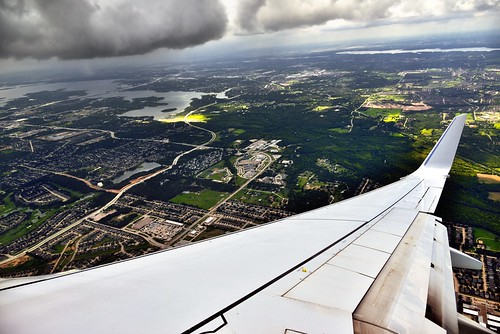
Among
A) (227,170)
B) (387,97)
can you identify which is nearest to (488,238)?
(227,170)

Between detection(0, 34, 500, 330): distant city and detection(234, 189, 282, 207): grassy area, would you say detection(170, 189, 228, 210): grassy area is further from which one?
detection(234, 189, 282, 207): grassy area

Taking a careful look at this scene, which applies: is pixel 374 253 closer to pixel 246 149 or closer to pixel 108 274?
pixel 108 274

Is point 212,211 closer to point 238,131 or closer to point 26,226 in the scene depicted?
point 26,226

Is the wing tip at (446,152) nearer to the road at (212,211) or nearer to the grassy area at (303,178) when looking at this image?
the road at (212,211)

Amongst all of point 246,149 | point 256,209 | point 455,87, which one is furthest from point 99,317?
point 455,87

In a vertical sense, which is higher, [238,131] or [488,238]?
[238,131]

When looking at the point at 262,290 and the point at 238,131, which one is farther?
the point at 238,131
